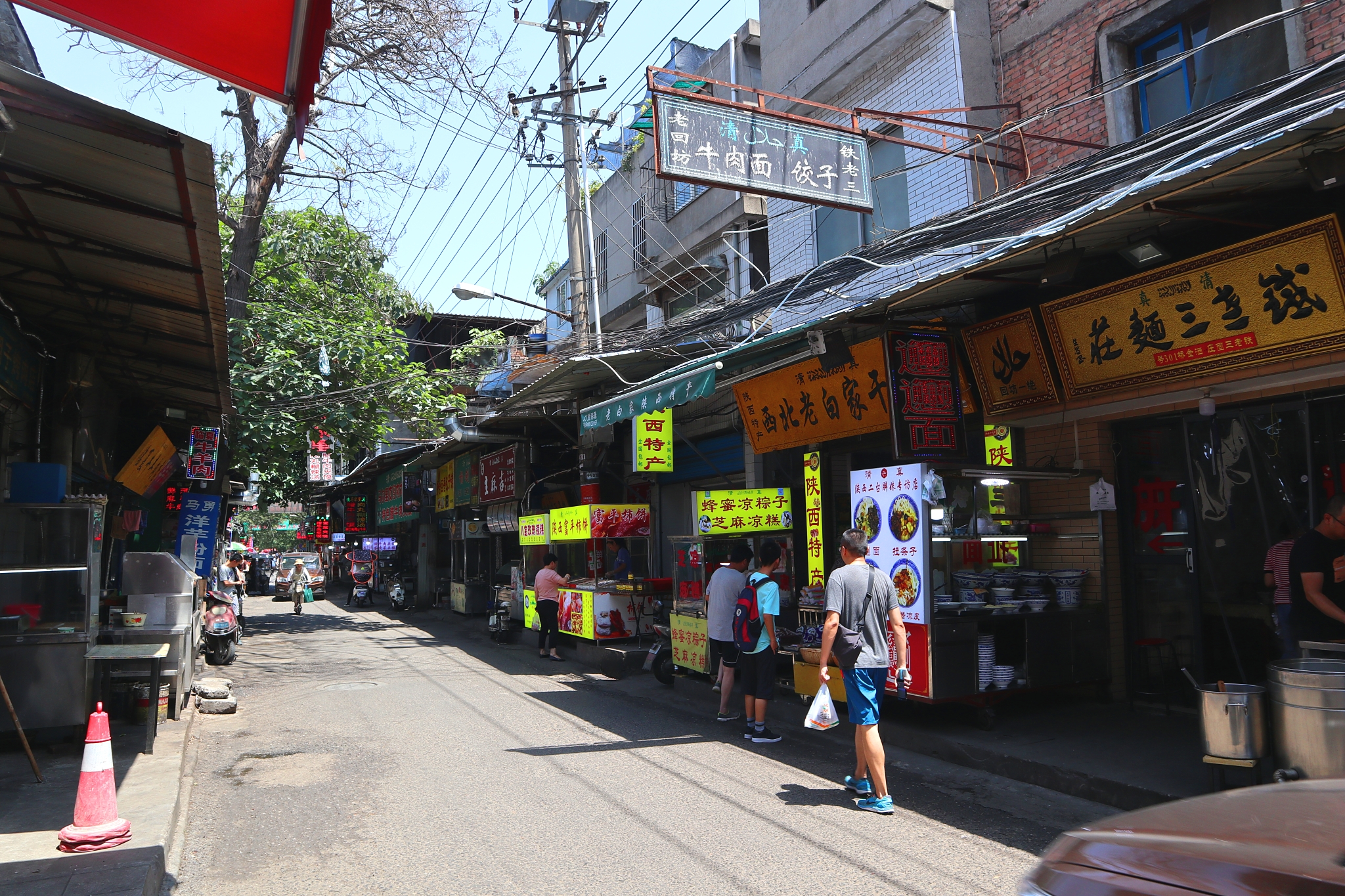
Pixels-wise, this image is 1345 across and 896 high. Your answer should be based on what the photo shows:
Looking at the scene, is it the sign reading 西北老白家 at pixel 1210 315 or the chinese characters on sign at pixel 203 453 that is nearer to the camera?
the sign reading 西北老白家 at pixel 1210 315

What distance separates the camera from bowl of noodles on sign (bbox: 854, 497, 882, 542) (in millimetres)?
8273

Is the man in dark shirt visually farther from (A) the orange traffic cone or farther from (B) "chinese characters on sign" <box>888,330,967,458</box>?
(A) the orange traffic cone

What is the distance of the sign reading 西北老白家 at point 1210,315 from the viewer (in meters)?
6.21

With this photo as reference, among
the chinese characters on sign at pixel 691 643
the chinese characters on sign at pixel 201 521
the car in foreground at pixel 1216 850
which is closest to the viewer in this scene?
the car in foreground at pixel 1216 850

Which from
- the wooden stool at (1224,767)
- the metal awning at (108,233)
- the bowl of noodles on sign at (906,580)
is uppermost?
the metal awning at (108,233)

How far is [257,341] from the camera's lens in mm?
16047

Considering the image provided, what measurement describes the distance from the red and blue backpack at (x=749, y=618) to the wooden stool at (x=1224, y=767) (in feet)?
12.4

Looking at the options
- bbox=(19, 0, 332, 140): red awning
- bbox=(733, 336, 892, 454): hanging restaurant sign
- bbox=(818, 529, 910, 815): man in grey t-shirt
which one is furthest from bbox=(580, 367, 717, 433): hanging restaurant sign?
bbox=(19, 0, 332, 140): red awning

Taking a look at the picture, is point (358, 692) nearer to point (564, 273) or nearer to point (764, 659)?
point (764, 659)

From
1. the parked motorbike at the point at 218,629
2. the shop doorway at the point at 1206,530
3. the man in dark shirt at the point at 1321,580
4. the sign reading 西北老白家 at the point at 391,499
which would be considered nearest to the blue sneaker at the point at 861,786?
the shop doorway at the point at 1206,530

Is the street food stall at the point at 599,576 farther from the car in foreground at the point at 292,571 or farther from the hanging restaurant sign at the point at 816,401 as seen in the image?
the car in foreground at the point at 292,571

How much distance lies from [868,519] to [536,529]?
938cm

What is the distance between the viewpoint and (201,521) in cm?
1422

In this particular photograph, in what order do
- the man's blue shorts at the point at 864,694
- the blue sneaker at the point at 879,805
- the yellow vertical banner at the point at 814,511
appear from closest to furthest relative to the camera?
1. the blue sneaker at the point at 879,805
2. the man's blue shorts at the point at 864,694
3. the yellow vertical banner at the point at 814,511
